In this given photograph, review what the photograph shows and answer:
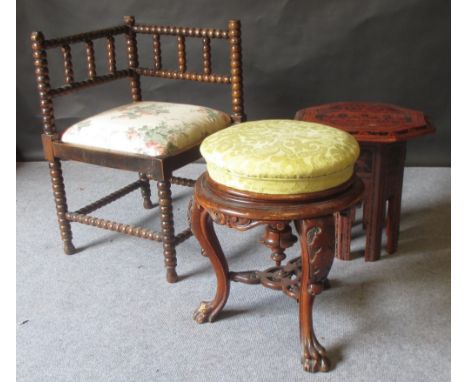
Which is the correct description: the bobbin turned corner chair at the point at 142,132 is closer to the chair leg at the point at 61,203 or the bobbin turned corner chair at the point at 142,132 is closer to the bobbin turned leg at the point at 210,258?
the chair leg at the point at 61,203

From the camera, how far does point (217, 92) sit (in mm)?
2863

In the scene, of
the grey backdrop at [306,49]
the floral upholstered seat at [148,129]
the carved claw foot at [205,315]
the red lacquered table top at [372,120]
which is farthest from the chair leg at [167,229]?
the grey backdrop at [306,49]

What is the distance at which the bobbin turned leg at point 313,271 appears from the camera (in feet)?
4.52

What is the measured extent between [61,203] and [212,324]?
30.2 inches

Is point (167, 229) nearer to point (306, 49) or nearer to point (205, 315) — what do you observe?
point (205, 315)

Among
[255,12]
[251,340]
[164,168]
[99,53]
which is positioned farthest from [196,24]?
[251,340]

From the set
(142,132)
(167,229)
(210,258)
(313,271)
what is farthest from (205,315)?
(142,132)

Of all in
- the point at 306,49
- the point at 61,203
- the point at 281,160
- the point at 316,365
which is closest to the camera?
the point at 281,160

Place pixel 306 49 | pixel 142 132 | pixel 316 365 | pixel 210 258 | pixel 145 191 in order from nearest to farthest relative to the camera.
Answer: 1. pixel 316 365
2. pixel 210 258
3. pixel 142 132
4. pixel 145 191
5. pixel 306 49

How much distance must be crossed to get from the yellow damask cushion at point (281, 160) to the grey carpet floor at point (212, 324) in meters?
0.50

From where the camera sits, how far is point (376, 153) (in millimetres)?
1842

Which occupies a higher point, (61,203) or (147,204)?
(61,203)

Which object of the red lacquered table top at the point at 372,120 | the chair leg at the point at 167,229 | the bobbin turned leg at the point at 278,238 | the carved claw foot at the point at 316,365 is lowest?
the carved claw foot at the point at 316,365

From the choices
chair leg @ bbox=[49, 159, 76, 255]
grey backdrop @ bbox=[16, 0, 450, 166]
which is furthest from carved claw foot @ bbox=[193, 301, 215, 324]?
grey backdrop @ bbox=[16, 0, 450, 166]
